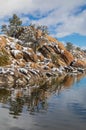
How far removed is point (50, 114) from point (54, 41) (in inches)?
6078

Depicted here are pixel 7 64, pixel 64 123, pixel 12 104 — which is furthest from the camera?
pixel 7 64

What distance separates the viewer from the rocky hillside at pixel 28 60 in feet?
Answer: 295

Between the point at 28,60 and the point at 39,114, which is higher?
the point at 28,60

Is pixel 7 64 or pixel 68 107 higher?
pixel 7 64

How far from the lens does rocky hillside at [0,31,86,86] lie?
8994 cm

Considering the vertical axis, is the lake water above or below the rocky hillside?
below

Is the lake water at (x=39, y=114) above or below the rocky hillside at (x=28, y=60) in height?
below

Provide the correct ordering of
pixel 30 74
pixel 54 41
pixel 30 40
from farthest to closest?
1. pixel 54 41
2. pixel 30 40
3. pixel 30 74

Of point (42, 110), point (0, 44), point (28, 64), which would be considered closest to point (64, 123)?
point (42, 110)

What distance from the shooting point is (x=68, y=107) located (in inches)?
2029

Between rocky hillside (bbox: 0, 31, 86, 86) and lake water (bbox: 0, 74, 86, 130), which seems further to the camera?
rocky hillside (bbox: 0, 31, 86, 86)

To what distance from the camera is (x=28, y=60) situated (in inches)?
5172

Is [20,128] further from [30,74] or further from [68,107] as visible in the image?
[30,74]

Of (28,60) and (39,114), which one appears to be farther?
(28,60)
